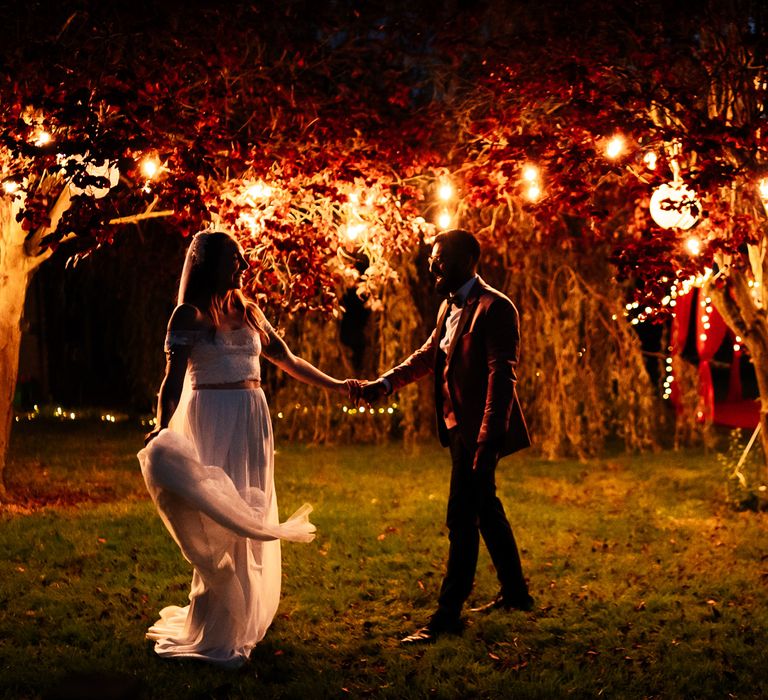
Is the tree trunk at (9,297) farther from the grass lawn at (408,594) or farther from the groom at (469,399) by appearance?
the groom at (469,399)

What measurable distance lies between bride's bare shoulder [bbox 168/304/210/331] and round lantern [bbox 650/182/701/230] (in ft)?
10.4

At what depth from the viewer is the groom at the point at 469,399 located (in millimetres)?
5078

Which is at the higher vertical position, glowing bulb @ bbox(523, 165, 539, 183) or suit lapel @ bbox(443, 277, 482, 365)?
glowing bulb @ bbox(523, 165, 539, 183)

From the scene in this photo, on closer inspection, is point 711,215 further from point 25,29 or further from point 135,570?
point 25,29

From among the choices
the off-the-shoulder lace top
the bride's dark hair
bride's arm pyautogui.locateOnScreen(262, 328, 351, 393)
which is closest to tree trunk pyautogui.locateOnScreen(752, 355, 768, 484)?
bride's arm pyautogui.locateOnScreen(262, 328, 351, 393)

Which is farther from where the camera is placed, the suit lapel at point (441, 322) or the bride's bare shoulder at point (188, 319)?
the suit lapel at point (441, 322)

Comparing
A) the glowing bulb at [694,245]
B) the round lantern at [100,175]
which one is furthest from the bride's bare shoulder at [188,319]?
the glowing bulb at [694,245]

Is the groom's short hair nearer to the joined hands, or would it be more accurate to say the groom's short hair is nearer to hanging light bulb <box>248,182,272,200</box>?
the joined hands

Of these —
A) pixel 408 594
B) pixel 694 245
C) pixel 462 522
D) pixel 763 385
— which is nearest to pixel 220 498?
pixel 462 522

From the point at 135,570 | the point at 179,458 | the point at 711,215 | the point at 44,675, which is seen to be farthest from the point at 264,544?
the point at 711,215

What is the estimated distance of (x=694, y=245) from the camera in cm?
712

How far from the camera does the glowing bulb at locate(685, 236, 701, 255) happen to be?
7.12m

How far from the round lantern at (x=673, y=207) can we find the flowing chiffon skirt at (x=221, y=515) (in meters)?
3.01

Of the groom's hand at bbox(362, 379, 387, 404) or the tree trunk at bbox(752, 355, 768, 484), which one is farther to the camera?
the tree trunk at bbox(752, 355, 768, 484)
